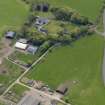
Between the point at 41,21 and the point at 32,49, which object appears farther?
the point at 41,21

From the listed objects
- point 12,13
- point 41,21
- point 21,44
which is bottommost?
point 21,44

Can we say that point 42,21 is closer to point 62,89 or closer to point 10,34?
point 10,34

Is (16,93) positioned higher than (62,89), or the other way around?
(62,89)

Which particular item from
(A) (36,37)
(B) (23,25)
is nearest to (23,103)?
(A) (36,37)

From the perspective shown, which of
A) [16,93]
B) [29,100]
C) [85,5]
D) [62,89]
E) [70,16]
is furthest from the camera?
[85,5]

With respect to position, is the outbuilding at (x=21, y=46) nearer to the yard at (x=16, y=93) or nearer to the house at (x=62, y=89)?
the yard at (x=16, y=93)

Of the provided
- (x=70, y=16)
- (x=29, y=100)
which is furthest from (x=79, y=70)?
(x=70, y=16)

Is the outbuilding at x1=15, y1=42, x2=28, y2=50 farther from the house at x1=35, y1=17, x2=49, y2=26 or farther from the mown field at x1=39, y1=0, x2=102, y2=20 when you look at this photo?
the mown field at x1=39, y1=0, x2=102, y2=20

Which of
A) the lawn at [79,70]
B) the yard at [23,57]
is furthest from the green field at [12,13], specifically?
the lawn at [79,70]
